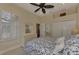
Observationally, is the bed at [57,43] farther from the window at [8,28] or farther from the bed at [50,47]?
the window at [8,28]

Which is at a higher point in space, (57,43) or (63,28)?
(63,28)

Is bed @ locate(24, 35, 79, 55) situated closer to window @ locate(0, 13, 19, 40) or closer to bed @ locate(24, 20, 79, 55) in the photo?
bed @ locate(24, 20, 79, 55)

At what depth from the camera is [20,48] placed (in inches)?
55.2

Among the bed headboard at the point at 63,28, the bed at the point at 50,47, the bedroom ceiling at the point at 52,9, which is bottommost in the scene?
the bed at the point at 50,47

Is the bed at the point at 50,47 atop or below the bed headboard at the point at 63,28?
below

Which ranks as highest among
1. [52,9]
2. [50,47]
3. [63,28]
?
[52,9]

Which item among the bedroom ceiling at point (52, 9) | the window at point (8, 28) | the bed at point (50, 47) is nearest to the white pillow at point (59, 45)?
the bed at point (50, 47)

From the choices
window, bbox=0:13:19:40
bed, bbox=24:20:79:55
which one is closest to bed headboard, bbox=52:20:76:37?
bed, bbox=24:20:79:55

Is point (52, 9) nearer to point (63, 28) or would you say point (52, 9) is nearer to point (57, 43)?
point (63, 28)

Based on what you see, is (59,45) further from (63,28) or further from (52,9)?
(52,9)

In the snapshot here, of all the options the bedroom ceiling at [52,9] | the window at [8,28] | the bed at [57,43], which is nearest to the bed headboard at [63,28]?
the bed at [57,43]

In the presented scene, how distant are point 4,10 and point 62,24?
2.55 feet

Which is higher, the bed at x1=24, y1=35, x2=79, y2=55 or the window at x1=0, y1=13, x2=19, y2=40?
the window at x1=0, y1=13, x2=19, y2=40

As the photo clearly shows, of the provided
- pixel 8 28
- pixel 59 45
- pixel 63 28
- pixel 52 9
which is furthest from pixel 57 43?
pixel 8 28
